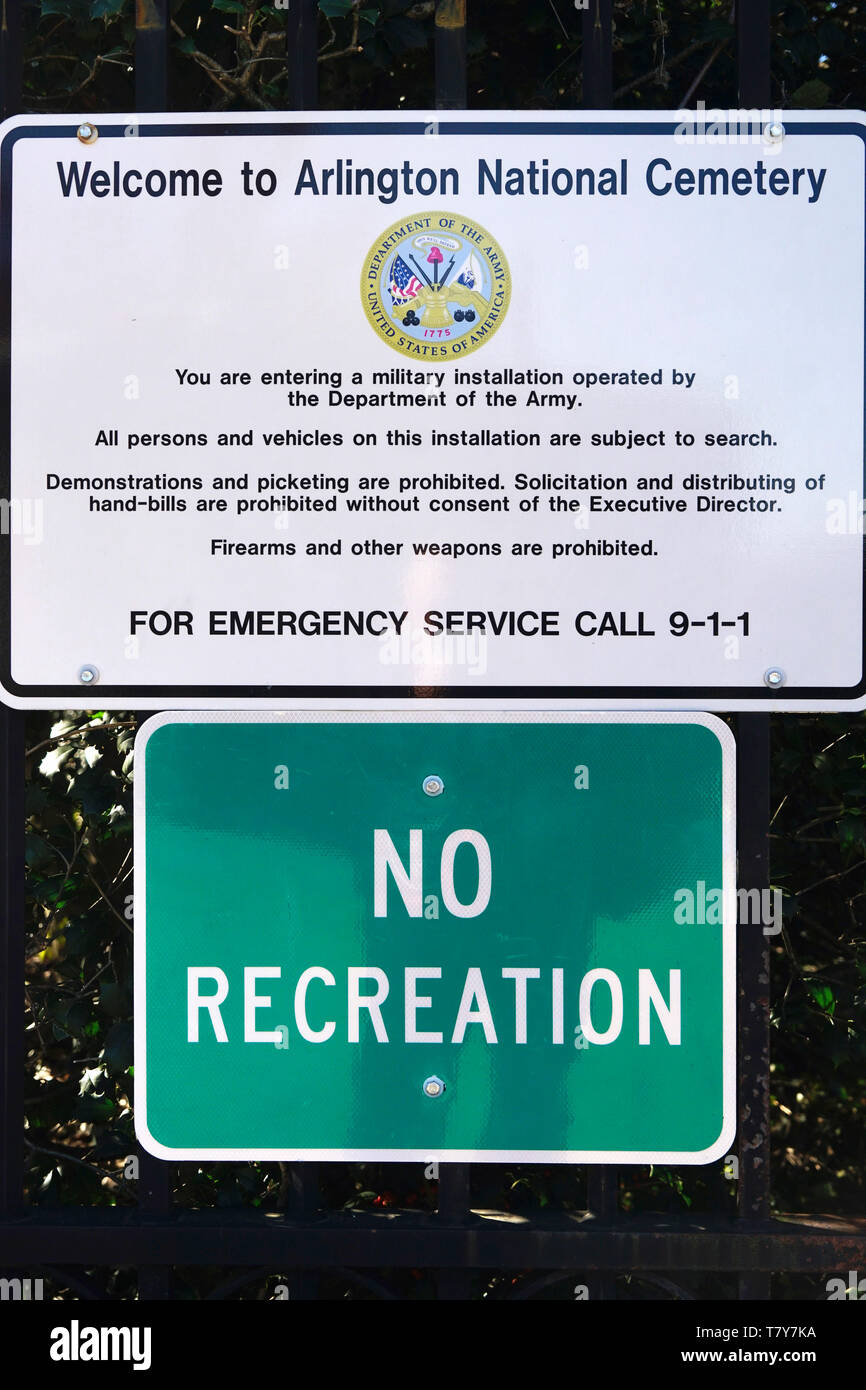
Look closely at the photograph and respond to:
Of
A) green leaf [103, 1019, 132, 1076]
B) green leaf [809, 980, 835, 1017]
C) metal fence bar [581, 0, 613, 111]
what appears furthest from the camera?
green leaf [809, 980, 835, 1017]

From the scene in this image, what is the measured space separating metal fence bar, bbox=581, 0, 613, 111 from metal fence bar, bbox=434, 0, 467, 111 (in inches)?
8.5

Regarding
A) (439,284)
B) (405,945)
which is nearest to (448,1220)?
(405,945)

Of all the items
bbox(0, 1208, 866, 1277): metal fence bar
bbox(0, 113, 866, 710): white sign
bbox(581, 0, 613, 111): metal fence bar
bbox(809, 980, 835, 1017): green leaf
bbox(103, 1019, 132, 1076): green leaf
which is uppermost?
bbox(581, 0, 613, 111): metal fence bar

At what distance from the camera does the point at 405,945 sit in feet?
6.65

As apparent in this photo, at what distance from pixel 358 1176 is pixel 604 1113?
684 millimetres

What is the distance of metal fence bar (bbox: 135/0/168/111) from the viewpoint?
6.59 ft

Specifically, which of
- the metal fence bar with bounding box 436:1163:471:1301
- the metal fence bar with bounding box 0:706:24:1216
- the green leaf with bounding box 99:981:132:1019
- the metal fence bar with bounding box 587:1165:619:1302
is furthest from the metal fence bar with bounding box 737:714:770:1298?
the metal fence bar with bounding box 0:706:24:1216

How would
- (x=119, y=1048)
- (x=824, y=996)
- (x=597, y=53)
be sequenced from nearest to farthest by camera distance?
(x=597, y=53), (x=119, y=1048), (x=824, y=996)

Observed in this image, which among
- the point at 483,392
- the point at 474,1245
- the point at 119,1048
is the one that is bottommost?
the point at 474,1245

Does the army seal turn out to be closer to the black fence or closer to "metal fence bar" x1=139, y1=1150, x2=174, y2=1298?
the black fence

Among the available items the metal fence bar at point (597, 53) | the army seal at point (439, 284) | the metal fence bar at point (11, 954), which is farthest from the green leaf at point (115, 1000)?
the metal fence bar at point (597, 53)

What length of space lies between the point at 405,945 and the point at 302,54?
158 centimetres

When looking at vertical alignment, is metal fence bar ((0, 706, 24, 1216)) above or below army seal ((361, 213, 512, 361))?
below

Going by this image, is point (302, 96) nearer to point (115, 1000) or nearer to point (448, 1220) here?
point (115, 1000)
